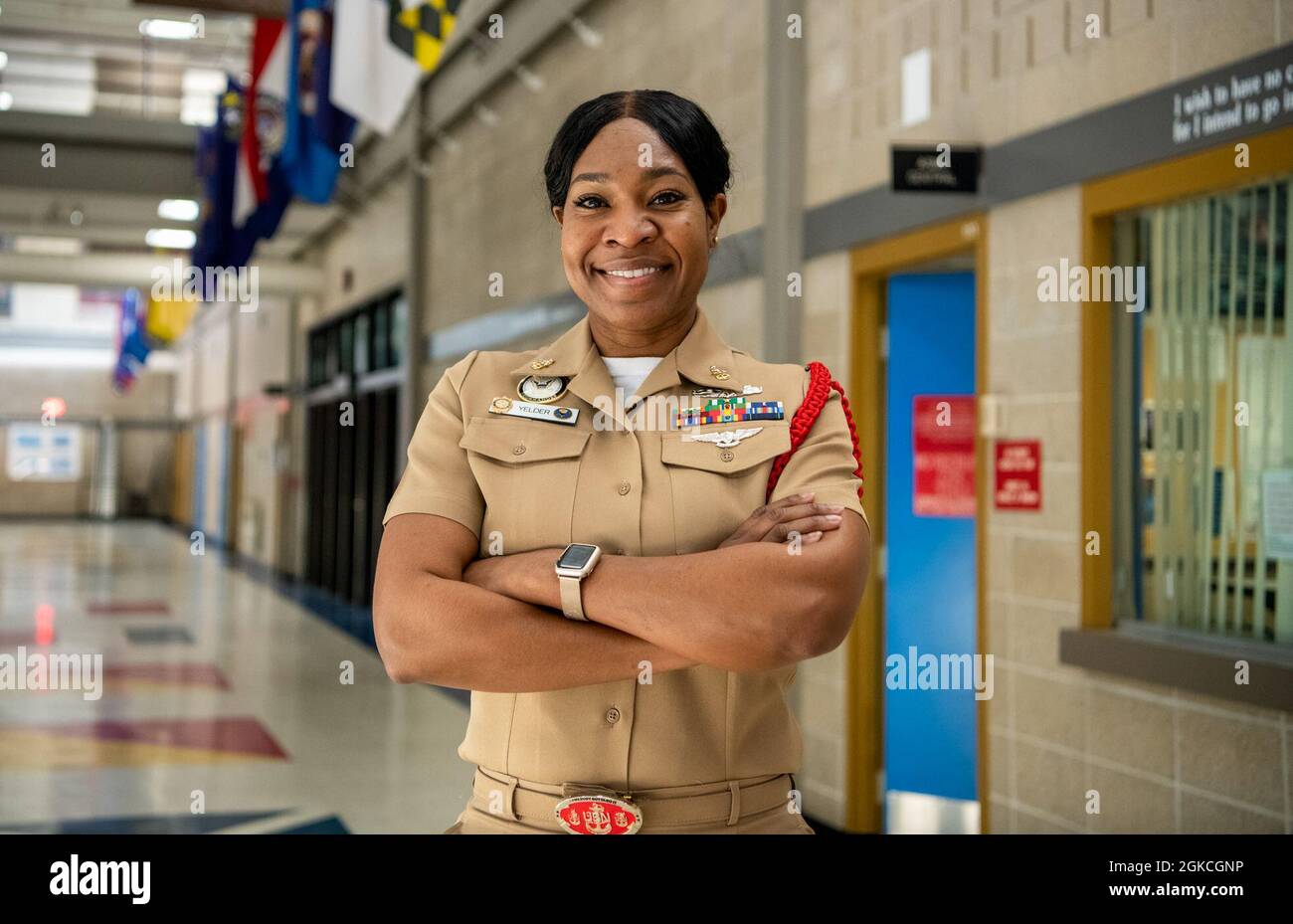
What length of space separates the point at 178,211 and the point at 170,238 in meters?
2.52

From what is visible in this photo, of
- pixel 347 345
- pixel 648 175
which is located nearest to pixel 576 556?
pixel 648 175

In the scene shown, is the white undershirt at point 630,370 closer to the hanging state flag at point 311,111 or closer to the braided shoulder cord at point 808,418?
the braided shoulder cord at point 808,418

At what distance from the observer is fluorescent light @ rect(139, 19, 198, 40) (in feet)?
40.9

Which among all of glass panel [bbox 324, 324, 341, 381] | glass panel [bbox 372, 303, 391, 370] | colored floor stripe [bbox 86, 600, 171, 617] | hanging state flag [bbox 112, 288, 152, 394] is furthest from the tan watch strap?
hanging state flag [bbox 112, 288, 152, 394]

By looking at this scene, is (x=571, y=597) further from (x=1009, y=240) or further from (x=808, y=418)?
(x=1009, y=240)

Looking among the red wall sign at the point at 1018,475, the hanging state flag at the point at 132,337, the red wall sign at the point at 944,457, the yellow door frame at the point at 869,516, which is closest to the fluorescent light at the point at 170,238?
the hanging state flag at the point at 132,337

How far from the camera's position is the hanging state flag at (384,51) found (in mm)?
4469

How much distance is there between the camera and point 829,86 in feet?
14.3

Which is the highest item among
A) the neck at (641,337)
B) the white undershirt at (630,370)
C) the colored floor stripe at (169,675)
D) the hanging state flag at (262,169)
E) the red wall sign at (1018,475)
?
the hanging state flag at (262,169)

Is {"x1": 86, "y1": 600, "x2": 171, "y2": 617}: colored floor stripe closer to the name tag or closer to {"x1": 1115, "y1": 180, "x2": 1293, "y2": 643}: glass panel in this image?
{"x1": 1115, "y1": 180, "x2": 1293, "y2": 643}: glass panel

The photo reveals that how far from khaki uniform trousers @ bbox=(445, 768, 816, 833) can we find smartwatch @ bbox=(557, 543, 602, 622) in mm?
210
